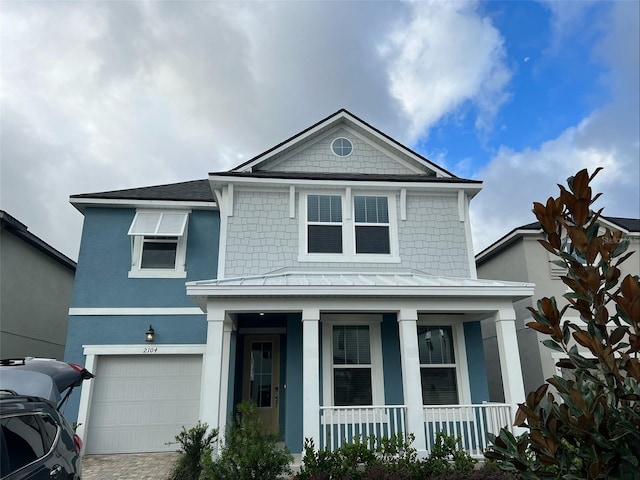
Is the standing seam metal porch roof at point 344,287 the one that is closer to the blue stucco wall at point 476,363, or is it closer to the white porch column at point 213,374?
the white porch column at point 213,374

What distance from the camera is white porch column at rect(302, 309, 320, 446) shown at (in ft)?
21.8

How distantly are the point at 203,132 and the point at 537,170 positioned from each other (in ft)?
73.8

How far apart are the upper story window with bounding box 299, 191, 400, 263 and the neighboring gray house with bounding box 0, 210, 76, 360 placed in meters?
7.81

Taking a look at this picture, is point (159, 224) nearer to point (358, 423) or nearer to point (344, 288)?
point (344, 288)

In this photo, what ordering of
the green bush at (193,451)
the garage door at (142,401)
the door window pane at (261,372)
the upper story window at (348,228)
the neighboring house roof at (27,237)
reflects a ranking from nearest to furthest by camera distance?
the green bush at (193,451)
the garage door at (142,401)
the upper story window at (348,228)
the door window pane at (261,372)
the neighboring house roof at (27,237)

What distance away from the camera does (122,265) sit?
32.9 ft

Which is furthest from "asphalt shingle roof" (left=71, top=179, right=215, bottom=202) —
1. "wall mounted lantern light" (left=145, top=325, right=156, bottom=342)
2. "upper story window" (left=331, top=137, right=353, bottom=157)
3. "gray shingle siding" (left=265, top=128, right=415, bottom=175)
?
"upper story window" (left=331, top=137, right=353, bottom=157)

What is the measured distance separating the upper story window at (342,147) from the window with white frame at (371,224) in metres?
1.46

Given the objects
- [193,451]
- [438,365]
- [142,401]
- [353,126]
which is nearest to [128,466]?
[142,401]

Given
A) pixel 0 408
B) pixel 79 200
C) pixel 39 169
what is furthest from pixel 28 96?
pixel 0 408

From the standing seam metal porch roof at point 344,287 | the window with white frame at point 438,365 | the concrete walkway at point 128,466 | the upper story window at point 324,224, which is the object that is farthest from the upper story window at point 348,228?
the concrete walkway at point 128,466

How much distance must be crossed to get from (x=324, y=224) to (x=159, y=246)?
4.49 m

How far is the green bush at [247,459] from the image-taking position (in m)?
5.45

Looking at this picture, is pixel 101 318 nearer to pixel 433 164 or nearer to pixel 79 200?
pixel 79 200
